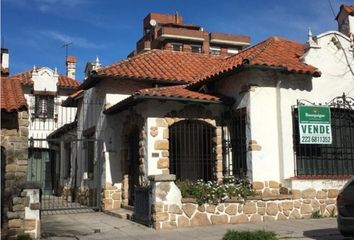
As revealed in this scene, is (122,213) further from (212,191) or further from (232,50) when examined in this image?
(232,50)

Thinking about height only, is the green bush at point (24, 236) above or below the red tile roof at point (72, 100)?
below

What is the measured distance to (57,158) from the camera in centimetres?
2562

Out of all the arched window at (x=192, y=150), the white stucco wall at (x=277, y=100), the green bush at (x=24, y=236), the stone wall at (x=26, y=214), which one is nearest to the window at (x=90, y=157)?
the arched window at (x=192, y=150)

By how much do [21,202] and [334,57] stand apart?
970 cm

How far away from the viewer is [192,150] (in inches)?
569

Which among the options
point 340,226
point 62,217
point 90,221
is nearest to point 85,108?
point 62,217

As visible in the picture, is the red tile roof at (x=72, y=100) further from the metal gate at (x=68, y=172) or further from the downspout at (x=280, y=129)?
the downspout at (x=280, y=129)

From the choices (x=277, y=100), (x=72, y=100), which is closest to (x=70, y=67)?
(x=72, y=100)

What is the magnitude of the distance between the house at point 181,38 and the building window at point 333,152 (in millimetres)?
37102

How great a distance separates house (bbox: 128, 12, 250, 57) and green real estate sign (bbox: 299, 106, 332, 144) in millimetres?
37458

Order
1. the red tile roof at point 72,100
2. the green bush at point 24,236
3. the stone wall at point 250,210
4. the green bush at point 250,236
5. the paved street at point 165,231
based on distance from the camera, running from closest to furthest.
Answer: the green bush at point 250,236 < the green bush at point 24,236 < the paved street at point 165,231 < the stone wall at point 250,210 < the red tile roof at point 72,100

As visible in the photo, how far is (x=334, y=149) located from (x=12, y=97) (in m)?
9.08

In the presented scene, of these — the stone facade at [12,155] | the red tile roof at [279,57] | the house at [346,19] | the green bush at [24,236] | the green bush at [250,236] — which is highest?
the house at [346,19]

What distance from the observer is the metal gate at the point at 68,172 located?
1669 cm
